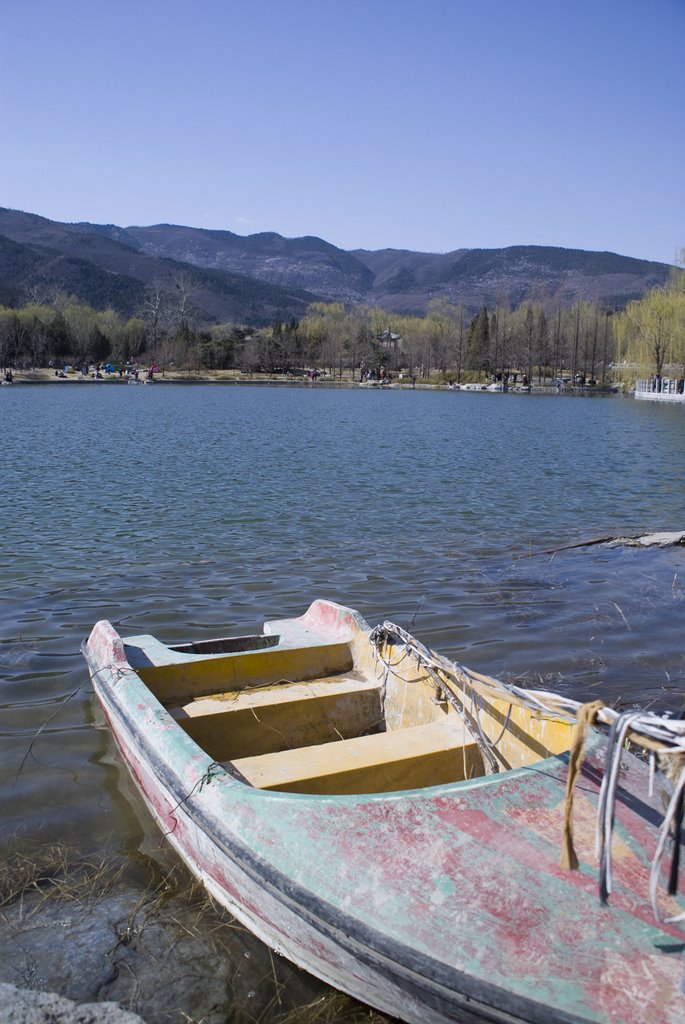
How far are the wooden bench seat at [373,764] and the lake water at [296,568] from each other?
1048mm

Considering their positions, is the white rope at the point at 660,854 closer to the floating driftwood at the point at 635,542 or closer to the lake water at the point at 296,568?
the lake water at the point at 296,568

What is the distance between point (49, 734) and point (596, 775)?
13.4ft

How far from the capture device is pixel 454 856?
10.0ft

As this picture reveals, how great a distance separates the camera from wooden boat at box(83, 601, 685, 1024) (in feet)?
8.93

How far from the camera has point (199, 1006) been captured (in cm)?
351

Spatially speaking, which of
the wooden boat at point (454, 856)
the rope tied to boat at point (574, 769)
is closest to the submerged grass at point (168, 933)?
the wooden boat at point (454, 856)

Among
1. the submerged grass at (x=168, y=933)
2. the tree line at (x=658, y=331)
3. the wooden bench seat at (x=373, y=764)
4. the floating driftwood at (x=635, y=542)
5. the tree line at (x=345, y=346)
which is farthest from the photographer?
the tree line at (x=345, y=346)

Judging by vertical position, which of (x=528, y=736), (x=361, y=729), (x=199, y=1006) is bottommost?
(x=199, y=1006)

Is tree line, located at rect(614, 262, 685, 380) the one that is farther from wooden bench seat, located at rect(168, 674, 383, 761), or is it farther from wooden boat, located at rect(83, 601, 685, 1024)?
wooden boat, located at rect(83, 601, 685, 1024)

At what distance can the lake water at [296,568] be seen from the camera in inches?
243

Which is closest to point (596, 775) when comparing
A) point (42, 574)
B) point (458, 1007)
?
point (458, 1007)

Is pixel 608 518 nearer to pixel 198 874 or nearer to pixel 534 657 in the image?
pixel 534 657

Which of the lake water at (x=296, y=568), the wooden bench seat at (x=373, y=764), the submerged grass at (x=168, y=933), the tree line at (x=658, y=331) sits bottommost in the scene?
the submerged grass at (x=168, y=933)

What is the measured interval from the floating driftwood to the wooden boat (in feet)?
26.9
